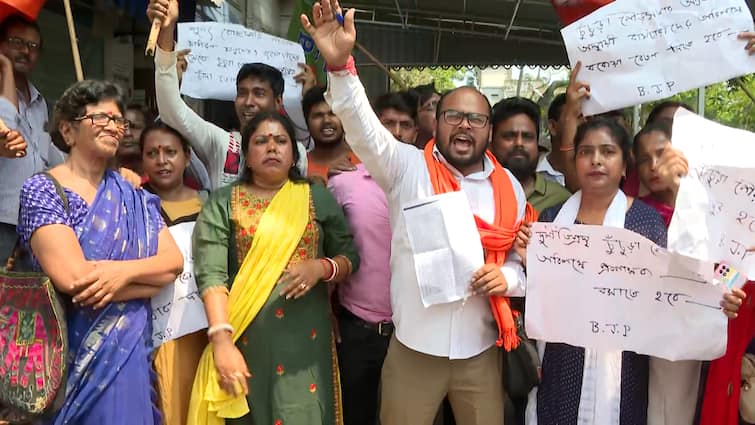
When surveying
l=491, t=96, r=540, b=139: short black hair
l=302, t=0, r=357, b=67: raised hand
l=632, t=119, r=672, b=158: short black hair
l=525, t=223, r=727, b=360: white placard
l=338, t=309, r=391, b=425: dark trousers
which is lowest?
l=338, t=309, r=391, b=425: dark trousers

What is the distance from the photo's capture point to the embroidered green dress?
249 centimetres

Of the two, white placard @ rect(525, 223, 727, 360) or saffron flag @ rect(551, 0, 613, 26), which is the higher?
saffron flag @ rect(551, 0, 613, 26)

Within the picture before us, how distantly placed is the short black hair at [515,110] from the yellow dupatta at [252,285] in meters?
1.30

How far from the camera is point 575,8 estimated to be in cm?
351

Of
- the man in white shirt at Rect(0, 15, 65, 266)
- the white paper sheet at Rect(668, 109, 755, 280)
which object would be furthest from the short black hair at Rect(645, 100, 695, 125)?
the man in white shirt at Rect(0, 15, 65, 266)

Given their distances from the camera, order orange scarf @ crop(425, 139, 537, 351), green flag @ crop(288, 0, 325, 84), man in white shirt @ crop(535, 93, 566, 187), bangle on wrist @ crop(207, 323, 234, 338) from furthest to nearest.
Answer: green flag @ crop(288, 0, 325, 84) < man in white shirt @ crop(535, 93, 566, 187) < orange scarf @ crop(425, 139, 537, 351) < bangle on wrist @ crop(207, 323, 234, 338)

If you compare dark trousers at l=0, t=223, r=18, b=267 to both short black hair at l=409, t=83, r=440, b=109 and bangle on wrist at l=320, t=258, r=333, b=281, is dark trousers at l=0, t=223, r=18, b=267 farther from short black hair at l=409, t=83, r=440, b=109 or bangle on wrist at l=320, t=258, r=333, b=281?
short black hair at l=409, t=83, r=440, b=109

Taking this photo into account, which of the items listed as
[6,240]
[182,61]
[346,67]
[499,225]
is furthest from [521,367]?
[182,61]

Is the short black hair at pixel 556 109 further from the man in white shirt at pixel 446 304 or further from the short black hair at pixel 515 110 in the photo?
the man in white shirt at pixel 446 304

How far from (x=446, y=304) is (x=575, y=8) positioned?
198 centimetres

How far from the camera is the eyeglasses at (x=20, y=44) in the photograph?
116 inches

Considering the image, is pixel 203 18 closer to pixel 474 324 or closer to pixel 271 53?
pixel 271 53

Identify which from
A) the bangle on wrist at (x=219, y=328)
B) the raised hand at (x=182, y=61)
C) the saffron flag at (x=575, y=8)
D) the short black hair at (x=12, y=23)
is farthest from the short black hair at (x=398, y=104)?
the short black hair at (x=12, y=23)

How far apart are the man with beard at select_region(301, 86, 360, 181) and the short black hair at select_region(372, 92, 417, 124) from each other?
0.35 metres
